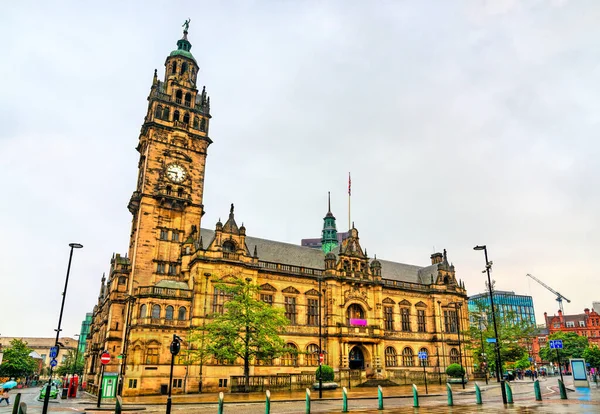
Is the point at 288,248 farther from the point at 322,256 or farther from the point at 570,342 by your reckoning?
the point at 570,342

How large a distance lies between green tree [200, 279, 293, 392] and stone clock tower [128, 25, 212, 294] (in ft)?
39.3

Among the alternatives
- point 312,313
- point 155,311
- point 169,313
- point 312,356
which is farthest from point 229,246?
point 312,356


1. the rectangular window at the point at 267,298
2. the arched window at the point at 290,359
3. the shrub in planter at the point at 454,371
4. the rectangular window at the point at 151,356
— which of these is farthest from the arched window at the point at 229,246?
the shrub in planter at the point at 454,371

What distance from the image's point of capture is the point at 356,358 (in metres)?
57.3

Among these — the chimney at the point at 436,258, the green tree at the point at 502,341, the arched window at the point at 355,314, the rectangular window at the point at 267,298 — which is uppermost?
the chimney at the point at 436,258

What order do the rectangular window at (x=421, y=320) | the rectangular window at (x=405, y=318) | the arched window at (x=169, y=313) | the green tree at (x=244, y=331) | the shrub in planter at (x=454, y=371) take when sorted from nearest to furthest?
the green tree at (x=244, y=331), the arched window at (x=169, y=313), the shrub in planter at (x=454, y=371), the rectangular window at (x=405, y=318), the rectangular window at (x=421, y=320)

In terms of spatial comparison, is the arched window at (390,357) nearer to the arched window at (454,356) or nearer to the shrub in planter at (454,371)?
the shrub in planter at (454,371)

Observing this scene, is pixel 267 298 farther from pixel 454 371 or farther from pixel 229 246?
pixel 454 371

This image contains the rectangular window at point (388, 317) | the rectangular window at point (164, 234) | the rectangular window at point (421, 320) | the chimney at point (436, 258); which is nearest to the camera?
the rectangular window at point (164, 234)

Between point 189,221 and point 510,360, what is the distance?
50426 mm

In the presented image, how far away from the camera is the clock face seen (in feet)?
179

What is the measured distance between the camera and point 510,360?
64375mm

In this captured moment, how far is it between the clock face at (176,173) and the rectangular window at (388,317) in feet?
109

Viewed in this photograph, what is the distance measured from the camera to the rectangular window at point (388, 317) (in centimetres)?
6138
